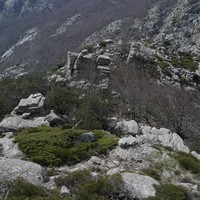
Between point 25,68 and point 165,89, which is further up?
point 165,89

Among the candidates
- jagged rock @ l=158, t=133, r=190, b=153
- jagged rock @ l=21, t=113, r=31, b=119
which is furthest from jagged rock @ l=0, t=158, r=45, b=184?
jagged rock @ l=21, t=113, r=31, b=119

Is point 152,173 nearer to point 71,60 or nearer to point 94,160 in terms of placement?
point 94,160

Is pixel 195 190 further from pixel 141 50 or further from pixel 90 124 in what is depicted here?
pixel 141 50

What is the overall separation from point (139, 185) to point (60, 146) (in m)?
4.91

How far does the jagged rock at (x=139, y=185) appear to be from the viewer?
12867 mm

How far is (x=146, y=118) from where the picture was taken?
95.0 ft

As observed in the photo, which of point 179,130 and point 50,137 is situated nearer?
point 50,137

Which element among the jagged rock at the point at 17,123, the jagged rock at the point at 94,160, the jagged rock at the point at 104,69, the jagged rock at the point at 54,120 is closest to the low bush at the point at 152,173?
the jagged rock at the point at 94,160

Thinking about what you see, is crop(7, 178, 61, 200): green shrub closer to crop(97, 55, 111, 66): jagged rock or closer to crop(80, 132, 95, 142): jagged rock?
crop(80, 132, 95, 142): jagged rock

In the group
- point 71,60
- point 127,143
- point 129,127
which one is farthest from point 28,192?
point 71,60

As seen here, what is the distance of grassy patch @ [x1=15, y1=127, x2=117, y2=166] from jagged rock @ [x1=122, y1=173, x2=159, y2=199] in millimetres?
3116

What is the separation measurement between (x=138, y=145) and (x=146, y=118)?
11922 millimetres

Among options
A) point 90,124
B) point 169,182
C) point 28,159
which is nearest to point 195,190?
point 169,182

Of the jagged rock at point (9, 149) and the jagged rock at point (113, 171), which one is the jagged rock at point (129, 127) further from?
the jagged rock at point (9, 149)
